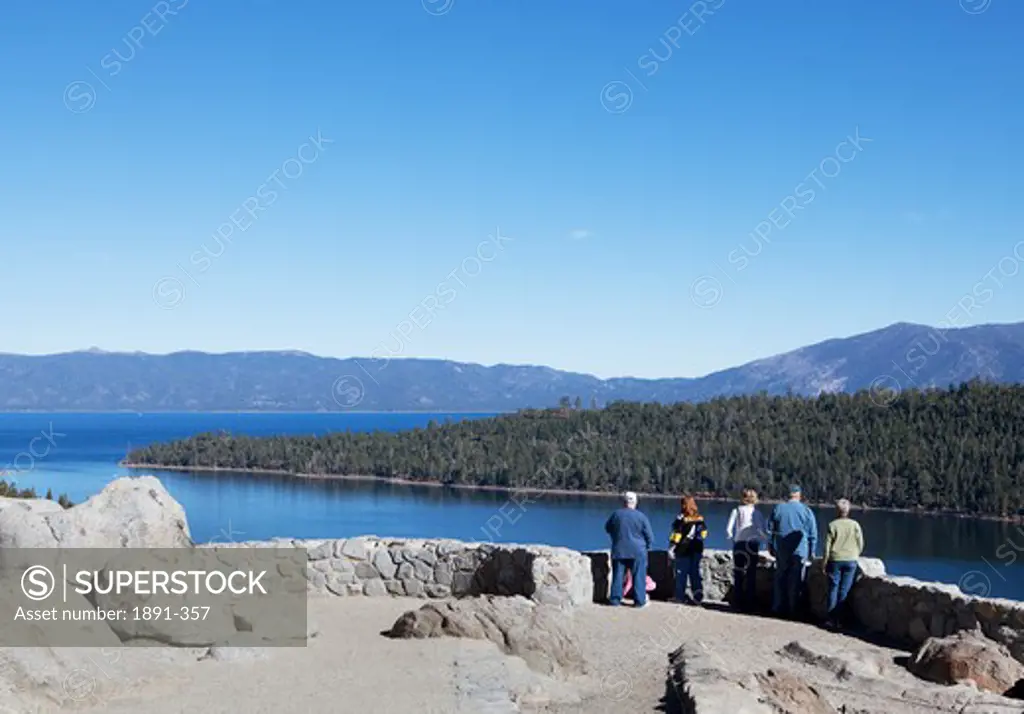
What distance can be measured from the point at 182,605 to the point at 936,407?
215ft

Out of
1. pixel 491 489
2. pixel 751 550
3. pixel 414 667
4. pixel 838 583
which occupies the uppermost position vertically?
pixel 751 550

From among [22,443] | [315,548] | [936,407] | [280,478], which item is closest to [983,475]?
[936,407]

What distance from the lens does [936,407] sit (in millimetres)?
68250

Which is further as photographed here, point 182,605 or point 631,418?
point 631,418

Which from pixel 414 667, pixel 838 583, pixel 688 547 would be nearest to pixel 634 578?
pixel 688 547

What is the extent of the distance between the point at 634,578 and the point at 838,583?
207 cm

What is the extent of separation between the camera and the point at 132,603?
917 cm

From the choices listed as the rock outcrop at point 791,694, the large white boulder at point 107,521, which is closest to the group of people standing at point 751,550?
the rock outcrop at point 791,694

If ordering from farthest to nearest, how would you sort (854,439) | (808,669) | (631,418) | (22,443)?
(22,443)
(631,418)
(854,439)
(808,669)

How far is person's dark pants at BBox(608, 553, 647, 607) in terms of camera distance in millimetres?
11547

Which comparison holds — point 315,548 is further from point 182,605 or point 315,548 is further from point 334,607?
point 182,605

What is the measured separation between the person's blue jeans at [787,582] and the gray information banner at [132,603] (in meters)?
4.88

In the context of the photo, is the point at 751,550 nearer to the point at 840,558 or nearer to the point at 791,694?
the point at 840,558

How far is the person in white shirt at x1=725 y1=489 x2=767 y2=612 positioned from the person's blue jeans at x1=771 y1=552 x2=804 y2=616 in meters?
0.33
